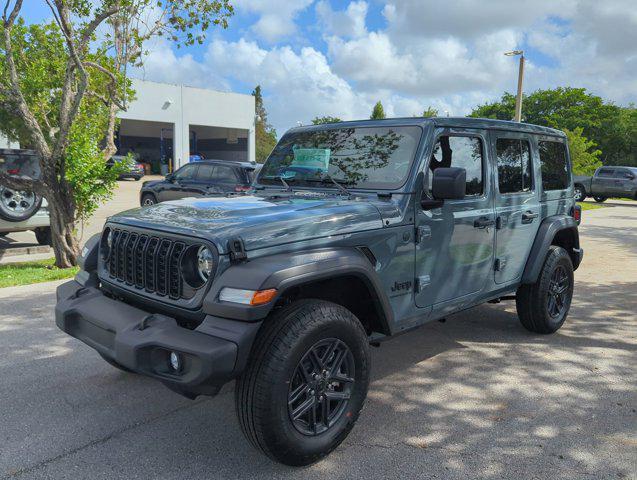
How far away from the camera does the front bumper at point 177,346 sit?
2.53 meters

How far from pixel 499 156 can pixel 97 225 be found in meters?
10.6

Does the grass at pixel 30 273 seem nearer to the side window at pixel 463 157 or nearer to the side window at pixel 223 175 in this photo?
the side window at pixel 223 175

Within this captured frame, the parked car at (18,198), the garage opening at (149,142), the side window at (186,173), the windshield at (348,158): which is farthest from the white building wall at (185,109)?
the windshield at (348,158)

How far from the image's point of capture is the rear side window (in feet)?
16.5

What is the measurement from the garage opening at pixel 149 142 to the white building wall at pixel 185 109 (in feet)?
10.2

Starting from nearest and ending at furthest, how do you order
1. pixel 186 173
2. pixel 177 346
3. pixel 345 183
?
pixel 177 346
pixel 345 183
pixel 186 173

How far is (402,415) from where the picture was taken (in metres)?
3.57

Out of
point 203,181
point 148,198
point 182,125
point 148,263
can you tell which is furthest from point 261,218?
point 182,125

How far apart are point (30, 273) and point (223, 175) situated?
5.73 meters

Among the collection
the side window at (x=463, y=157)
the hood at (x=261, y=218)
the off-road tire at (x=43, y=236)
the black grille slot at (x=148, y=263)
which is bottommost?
the off-road tire at (x=43, y=236)

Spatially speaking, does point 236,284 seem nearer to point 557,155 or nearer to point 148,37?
point 557,155

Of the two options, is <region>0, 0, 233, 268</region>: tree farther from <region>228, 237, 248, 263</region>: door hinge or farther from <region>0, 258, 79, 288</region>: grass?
<region>228, 237, 248, 263</region>: door hinge

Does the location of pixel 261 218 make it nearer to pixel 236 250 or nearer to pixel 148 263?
pixel 236 250

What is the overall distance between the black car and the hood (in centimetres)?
787
